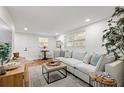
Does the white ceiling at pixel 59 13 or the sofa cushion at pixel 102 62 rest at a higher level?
the white ceiling at pixel 59 13

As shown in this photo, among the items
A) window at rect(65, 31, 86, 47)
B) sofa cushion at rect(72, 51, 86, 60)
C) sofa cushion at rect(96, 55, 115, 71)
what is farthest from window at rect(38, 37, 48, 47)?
sofa cushion at rect(96, 55, 115, 71)

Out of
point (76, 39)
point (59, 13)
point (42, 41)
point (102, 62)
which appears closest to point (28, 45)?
point (42, 41)

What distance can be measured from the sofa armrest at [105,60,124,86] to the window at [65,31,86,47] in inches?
93.4

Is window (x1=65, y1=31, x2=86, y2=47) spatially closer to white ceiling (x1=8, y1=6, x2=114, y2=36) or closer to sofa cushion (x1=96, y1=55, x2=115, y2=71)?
white ceiling (x1=8, y1=6, x2=114, y2=36)

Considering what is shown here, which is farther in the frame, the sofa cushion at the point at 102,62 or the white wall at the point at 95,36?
the white wall at the point at 95,36

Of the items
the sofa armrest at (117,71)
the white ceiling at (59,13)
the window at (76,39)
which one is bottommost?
the sofa armrest at (117,71)

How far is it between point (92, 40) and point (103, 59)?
165 centimetres

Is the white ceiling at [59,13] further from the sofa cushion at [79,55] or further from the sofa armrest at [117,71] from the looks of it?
the sofa cushion at [79,55]

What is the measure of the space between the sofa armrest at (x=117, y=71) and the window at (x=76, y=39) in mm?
2371

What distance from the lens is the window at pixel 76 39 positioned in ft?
14.7

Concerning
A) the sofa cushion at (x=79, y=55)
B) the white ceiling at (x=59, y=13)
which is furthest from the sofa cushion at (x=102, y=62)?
the sofa cushion at (x=79, y=55)

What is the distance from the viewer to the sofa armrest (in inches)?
79.4

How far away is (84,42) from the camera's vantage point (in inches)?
171
